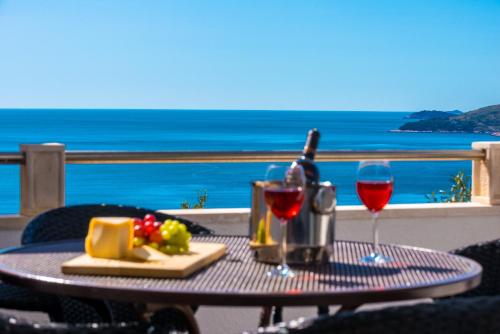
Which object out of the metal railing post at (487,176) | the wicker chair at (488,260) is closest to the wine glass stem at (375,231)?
the wicker chair at (488,260)

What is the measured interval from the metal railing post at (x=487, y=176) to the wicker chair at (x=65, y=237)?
2449 mm

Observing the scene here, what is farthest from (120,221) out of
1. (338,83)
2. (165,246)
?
(338,83)

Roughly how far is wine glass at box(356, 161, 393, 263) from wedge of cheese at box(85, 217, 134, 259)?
63cm

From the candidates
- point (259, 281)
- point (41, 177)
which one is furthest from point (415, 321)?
point (41, 177)

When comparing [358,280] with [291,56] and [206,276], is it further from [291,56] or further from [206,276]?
[291,56]

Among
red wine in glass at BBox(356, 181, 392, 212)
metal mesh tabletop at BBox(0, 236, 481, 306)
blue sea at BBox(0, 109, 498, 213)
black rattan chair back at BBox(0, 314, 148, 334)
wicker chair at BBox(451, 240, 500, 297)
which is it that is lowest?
blue sea at BBox(0, 109, 498, 213)

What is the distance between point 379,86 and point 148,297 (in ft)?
196

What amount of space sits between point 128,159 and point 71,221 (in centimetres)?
134

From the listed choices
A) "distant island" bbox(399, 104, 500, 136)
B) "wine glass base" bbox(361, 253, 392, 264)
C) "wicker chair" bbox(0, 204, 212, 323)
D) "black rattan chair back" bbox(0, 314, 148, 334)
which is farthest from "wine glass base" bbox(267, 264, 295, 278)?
"distant island" bbox(399, 104, 500, 136)

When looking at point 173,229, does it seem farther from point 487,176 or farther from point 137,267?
point 487,176

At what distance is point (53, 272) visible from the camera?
88.5 inches

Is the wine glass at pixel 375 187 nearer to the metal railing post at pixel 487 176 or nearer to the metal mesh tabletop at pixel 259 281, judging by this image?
the metal mesh tabletop at pixel 259 281

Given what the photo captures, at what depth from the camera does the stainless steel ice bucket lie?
239cm

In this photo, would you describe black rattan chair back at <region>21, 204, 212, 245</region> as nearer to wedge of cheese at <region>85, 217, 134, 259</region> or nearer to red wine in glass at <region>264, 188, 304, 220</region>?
wedge of cheese at <region>85, 217, 134, 259</region>
